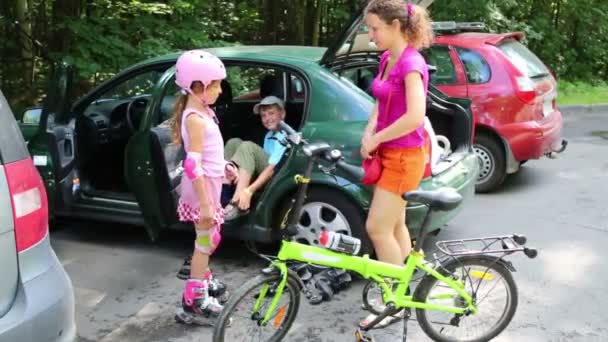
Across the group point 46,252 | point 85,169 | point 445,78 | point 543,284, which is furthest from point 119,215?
point 445,78

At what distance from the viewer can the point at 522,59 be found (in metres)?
6.97

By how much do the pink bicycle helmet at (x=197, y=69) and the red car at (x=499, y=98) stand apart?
3652mm

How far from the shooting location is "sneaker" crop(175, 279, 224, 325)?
3850 mm

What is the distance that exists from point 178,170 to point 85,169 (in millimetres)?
1112

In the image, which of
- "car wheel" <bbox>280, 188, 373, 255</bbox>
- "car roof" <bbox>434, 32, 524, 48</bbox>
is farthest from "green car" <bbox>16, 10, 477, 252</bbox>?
"car roof" <bbox>434, 32, 524, 48</bbox>

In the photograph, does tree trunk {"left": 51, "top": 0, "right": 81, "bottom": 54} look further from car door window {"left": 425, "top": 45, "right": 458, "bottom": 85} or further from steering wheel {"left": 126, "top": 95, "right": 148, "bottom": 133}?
car door window {"left": 425, "top": 45, "right": 458, "bottom": 85}

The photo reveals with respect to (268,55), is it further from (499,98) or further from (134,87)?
(499,98)

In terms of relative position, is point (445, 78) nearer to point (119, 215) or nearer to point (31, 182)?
point (119, 215)

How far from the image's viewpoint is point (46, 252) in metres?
2.65

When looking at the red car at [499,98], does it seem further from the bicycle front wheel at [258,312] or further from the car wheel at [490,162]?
the bicycle front wheel at [258,312]

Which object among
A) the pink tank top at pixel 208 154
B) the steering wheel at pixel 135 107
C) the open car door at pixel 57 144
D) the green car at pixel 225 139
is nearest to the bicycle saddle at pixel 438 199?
the green car at pixel 225 139

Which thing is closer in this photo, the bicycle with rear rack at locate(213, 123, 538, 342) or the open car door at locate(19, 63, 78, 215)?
the bicycle with rear rack at locate(213, 123, 538, 342)

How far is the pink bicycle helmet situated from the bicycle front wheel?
3.68 ft

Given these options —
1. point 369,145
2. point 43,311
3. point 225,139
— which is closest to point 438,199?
point 369,145
